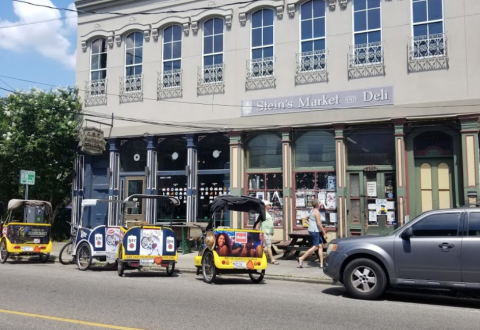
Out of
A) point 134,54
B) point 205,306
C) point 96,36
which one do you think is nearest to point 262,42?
point 134,54

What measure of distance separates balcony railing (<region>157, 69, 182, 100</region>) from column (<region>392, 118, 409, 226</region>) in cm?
818

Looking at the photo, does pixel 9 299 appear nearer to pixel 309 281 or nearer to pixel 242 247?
pixel 242 247

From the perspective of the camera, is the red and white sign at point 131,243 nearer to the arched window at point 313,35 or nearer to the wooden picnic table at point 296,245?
the wooden picnic table at point 296,245

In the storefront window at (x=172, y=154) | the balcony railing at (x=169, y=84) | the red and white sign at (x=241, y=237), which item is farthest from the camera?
the storefront window at (x=172, y=154)

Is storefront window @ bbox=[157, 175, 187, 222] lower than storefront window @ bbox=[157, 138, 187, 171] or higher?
lower

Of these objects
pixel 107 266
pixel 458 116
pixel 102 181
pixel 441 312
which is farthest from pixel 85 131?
pixel 441 312

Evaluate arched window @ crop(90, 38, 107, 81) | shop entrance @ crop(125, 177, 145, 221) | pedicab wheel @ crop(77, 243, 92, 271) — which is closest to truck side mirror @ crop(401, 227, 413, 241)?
pedicab wheel @ crop(77, 243, 92, 271)

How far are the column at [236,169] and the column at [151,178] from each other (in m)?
3.41

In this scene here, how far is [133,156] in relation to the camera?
20422 millimetres

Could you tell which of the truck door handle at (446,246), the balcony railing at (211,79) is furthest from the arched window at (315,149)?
the truck door handle at (446,246)

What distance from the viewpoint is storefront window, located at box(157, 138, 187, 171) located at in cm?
1928

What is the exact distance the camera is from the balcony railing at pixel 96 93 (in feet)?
67.9

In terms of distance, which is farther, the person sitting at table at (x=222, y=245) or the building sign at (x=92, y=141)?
the building sign at (x=92, y=141)

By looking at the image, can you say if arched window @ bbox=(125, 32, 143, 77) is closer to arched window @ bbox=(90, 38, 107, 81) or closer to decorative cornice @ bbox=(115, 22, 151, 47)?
decorative cornice @ bbox=(115, 22, 151, 47)
